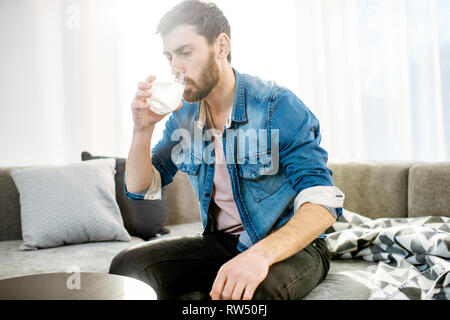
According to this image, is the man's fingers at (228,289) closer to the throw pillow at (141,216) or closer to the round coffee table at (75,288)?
the round coffee table at (75,288)

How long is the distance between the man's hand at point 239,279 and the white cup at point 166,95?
39 centimetres

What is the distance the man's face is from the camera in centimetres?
111

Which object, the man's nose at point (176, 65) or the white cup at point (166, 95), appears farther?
the man's nose at point (176, 65)

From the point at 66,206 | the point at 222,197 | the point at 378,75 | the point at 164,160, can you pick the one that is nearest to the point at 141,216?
the point at 66,206

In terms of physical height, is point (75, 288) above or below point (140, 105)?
below

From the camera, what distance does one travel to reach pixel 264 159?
1065 millimetres

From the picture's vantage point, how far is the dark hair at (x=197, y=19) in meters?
1.12

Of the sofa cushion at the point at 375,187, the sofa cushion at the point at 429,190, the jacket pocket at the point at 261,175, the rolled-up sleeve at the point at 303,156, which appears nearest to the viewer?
the rolled-up sleeve at the point at 303,156

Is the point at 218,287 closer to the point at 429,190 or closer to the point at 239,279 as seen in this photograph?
the point at 239,279

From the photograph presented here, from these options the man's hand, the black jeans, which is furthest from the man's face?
the man's hand

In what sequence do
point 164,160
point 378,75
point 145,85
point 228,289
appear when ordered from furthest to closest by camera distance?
point 378,75 → point 164,160 → point 145,85 → point 228,289

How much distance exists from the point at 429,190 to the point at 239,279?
107cm

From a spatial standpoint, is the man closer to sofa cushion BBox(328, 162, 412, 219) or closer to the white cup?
the white cup

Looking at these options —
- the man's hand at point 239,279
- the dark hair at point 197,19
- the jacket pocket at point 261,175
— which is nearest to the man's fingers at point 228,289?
the man's hand at point 239,279
